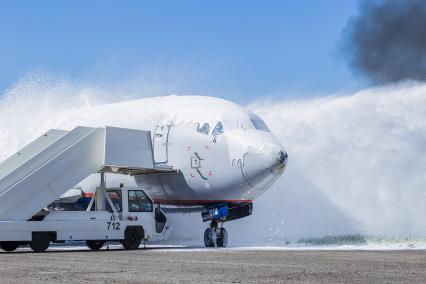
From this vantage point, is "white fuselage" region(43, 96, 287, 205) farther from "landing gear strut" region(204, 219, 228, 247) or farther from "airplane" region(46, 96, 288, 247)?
"landing gear strut" region(204, 219, 228, 247)

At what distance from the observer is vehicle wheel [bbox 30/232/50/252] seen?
89.4 feet

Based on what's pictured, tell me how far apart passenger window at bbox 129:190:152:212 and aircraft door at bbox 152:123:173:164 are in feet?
6.67

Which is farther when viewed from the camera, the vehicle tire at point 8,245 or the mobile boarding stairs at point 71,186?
the vehicle tire at point 8,245

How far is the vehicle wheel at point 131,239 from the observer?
2936 centimetres

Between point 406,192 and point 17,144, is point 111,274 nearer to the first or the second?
point 406,192

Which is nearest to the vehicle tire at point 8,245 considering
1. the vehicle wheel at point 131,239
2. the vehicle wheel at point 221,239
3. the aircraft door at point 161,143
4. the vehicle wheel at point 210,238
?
the vehicle wheel at point 131,239

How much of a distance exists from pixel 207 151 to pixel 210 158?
0.28 m

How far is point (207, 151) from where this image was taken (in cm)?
3044

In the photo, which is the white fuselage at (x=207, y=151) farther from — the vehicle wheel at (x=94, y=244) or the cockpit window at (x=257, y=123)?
the vehicle wheel at (x=94, y=244)

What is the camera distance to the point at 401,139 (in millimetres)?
37281

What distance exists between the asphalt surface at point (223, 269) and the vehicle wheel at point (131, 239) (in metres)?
7.21

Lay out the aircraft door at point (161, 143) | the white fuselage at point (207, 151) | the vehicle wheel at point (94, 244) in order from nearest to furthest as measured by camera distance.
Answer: the white fuselage at point (207, 151)
the vehicle wheel at point (94, 244)
the aircraft door at point (161, 143)

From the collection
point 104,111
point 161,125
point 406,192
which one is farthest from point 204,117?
point 406,192

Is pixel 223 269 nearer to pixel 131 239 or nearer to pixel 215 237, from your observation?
pixel 131 239
